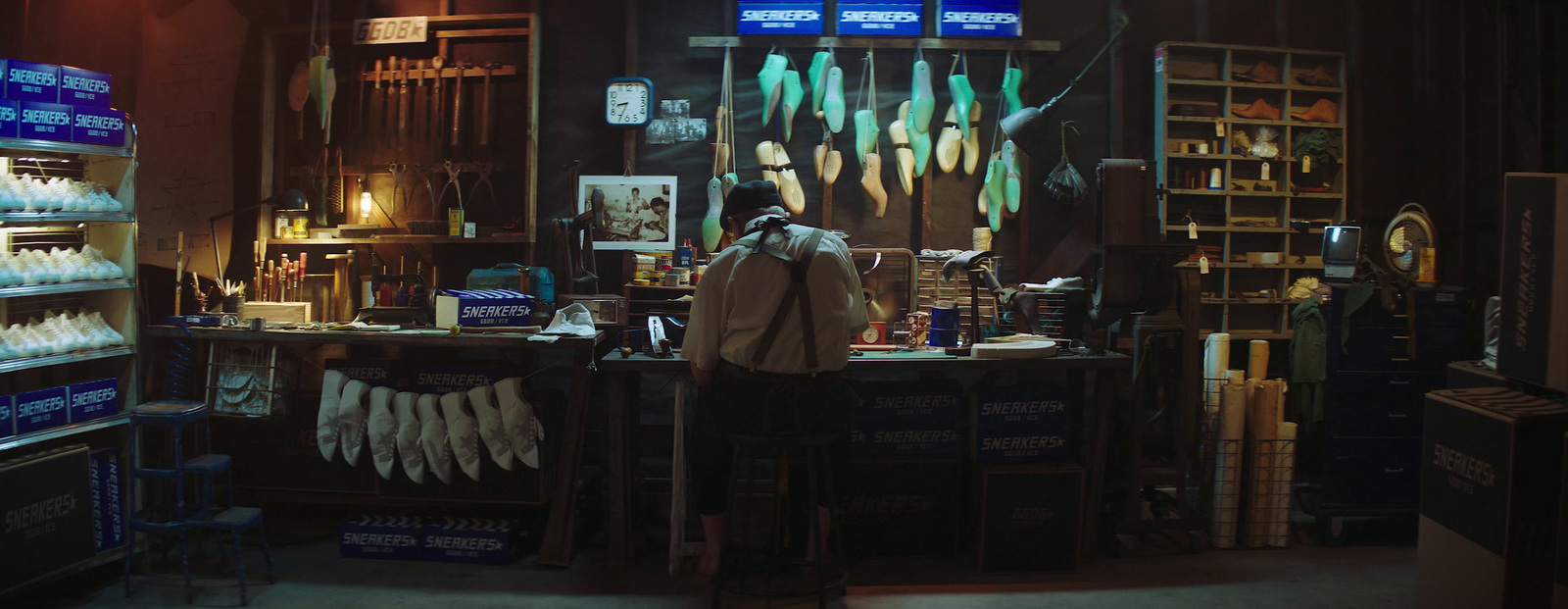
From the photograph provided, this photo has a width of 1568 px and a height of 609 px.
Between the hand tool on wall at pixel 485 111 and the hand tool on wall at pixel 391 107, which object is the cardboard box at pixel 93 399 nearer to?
the hand tool on wall at pixel 391 107

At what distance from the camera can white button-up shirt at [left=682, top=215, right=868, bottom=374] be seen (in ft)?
11.8

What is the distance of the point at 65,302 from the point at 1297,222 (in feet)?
21.2

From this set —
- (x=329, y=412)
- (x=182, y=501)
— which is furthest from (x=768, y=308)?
(x=182, y=501)

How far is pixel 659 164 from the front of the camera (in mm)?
5699

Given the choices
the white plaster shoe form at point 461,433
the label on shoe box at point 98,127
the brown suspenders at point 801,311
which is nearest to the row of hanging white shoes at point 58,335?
the label on shoe box at point 98,127

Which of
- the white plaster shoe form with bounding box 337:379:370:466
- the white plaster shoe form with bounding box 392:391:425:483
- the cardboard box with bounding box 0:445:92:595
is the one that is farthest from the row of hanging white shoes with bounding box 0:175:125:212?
the white plaster shoe form with bounding box 392:391:425:483

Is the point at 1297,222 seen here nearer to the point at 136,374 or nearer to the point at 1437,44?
the point at 1437,44

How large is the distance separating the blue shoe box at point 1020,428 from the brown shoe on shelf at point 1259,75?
9.32ft

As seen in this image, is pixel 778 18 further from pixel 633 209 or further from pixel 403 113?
pixel 403 113

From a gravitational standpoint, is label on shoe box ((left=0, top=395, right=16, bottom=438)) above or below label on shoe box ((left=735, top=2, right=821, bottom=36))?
below

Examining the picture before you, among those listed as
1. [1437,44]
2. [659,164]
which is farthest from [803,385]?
[1437,44]

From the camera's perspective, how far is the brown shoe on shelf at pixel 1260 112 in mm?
5824

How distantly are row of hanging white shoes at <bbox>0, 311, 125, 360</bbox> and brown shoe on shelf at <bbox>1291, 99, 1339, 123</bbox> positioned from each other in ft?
21.6

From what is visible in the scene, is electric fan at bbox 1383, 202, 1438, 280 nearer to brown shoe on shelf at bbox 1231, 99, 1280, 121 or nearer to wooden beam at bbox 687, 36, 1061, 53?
brown shoe on shelf at bbox 1231, 99, 1280, 121
